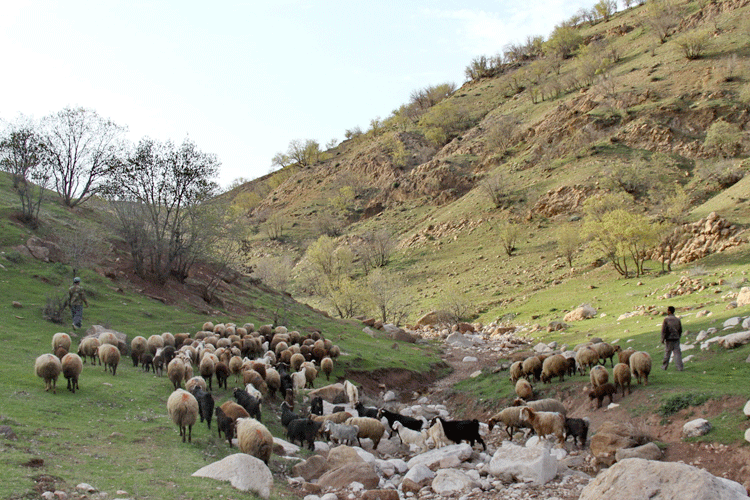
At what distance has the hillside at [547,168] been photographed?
156 ft

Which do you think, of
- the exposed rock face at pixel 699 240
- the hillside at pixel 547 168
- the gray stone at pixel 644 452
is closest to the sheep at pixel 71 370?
the gray stone at pixel 644 452

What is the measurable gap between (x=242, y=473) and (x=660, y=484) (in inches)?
273

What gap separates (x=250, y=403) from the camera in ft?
43.3

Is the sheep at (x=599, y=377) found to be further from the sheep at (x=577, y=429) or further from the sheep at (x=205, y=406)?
the sheep at (x=205, y=406)

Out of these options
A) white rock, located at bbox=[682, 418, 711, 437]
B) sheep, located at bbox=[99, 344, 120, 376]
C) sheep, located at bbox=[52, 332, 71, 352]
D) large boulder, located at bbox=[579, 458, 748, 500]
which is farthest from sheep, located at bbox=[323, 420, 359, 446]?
sheep, located at bbox=[52, 332, 71, 352]

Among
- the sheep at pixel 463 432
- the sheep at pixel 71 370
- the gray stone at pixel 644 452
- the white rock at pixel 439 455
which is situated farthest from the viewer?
the sheep at pixel 463 432

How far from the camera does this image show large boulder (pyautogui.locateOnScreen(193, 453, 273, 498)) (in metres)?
8.48

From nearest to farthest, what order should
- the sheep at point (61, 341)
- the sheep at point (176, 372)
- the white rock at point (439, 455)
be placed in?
the white rock at point (439, 455) < the sheep at point (176, 372) < the sheep at point (61, 341)

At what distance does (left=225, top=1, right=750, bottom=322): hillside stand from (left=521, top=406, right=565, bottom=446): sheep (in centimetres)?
2742

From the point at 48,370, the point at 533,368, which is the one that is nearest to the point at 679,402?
the point at 533,368

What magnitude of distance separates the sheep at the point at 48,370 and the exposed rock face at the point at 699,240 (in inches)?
1447

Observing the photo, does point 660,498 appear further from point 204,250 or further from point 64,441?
point 204,250

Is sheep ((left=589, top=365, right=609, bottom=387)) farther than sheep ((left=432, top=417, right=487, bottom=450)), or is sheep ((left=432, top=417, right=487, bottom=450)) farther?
sheep ((left=589, top=365, right=609, bottom=387))

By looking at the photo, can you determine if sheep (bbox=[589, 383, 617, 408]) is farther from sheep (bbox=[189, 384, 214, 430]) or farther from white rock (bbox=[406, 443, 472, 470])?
sheep (bbox=[189, 384, 214, 430])
